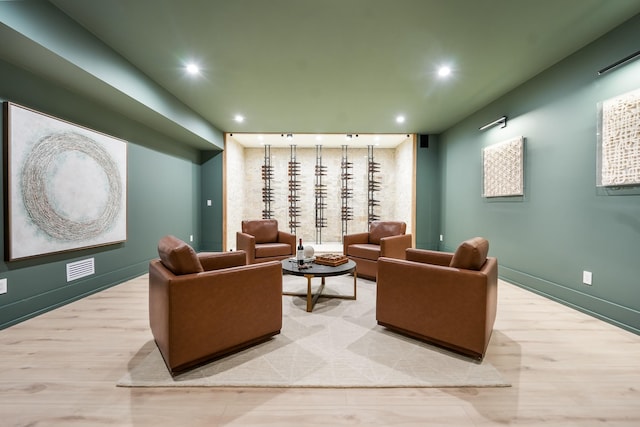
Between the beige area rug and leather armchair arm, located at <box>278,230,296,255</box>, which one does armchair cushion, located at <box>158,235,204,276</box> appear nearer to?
the beige area rug

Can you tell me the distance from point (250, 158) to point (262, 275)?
6.07 meters

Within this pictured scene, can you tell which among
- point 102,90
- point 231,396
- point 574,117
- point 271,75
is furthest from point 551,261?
point 102,90

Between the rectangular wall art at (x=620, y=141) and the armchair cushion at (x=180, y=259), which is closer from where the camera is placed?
the armchair cushion at (x=180, y=259)

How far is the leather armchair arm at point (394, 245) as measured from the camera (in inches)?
140

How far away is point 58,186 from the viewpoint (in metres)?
2.71

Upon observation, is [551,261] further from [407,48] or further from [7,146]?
[7,146]

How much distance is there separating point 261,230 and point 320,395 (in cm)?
341

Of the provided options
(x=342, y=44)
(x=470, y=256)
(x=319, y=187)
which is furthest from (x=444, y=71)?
(x=319, y=187)

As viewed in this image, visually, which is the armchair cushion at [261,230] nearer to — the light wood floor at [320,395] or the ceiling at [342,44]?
the ceiling at [342,44]

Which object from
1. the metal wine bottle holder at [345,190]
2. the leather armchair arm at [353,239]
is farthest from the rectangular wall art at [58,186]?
the metal wine bottle holder at [345,190]

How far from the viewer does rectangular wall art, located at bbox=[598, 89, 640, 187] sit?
223cm

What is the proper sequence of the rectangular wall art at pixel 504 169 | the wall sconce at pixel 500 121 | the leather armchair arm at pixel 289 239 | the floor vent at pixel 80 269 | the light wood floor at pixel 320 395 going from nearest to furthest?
the light wood floor at pixel 320 395
the floor vent at pixel 80 269
the rectangular wall art at pixel 504 169
the wall sconce at pixel 500 121
the leather armchair arm at pixel 289 239

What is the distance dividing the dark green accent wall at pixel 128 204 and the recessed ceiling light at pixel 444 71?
4.40 meters

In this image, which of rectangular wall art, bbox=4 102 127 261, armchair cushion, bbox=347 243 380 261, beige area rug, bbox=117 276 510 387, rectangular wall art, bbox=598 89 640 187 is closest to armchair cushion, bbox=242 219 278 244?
armchair cushion, bbox=347 243 380 261
